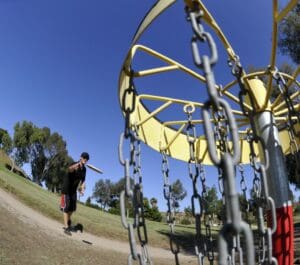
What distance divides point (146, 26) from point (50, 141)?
1987 inches

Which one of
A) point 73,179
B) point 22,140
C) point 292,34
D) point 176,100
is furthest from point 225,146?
point 22,140

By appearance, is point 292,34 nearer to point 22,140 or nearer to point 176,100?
point 176,100

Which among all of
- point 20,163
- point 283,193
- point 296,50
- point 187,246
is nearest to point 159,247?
point 187,246

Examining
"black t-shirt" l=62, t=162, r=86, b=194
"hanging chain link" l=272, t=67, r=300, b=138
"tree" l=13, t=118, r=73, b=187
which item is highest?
"tree" l=13, t=118, r=73, b=187

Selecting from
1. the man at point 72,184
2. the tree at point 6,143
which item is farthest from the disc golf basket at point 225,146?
the tree at point 6,143

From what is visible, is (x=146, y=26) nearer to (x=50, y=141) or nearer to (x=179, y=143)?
(x=179, y=143)

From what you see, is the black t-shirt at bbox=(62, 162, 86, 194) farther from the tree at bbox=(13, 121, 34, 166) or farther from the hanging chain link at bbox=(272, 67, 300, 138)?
the tree at bbox=(13, 121, 34, 166)

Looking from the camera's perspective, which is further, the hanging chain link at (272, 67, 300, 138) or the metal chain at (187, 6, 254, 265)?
the hanging chain link at (272, 67, 300, 138)

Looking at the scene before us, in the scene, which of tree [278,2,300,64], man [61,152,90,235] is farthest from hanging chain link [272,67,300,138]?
tree [278,2,300,64]

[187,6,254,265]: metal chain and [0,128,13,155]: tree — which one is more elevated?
[0,128,13,155]: tree

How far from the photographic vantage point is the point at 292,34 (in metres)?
17.0

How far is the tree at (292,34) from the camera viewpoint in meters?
16.7

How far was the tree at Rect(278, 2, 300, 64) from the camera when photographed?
1673 centimetres

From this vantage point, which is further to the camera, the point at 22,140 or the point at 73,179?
the point at 22,140
